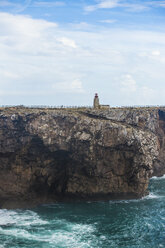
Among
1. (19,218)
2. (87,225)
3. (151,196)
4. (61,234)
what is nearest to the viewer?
(61,234)

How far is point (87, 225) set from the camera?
171 feet

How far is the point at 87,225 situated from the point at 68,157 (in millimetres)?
16459

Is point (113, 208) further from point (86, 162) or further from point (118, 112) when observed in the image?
point (118, 112)

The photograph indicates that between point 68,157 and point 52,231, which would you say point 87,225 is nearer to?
point 52,231

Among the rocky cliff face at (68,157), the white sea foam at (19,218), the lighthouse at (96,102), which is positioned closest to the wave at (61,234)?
the white sea foam at (19,218)

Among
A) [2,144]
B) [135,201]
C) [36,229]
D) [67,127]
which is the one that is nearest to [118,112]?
[67,127]

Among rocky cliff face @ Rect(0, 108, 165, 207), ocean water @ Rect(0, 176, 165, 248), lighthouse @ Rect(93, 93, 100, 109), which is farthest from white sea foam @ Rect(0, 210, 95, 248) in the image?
lighthouse @ Rect(93, 93, 100, 109)

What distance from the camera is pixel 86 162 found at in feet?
Answer: 212

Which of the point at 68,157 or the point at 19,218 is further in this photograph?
the point at 68,157

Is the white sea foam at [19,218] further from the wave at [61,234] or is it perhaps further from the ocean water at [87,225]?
the wave at [61,234]

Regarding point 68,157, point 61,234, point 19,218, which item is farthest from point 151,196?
point 19,218

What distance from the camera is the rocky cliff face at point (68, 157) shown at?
207 ft

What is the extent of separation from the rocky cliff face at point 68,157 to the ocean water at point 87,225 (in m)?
3.63

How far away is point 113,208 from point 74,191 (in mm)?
9554
